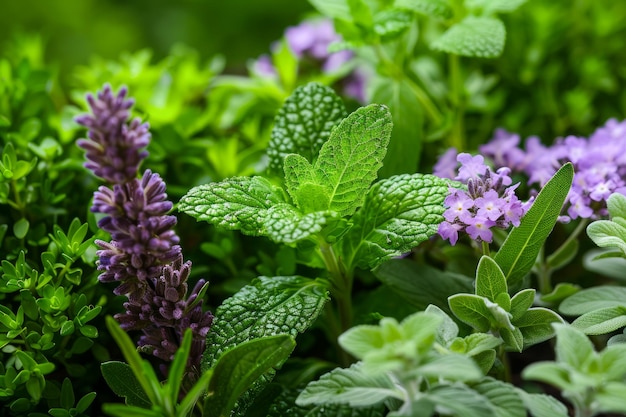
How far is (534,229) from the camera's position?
2.38 ft

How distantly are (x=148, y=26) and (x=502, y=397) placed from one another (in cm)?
172

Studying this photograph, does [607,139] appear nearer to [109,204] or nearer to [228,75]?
[109,204]

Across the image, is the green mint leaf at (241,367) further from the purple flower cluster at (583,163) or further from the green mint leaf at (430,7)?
the green mint leaf at (430,7)

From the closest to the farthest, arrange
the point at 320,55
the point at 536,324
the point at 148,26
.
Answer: the point at 536,324 < the point at 320,55 < the point at 148,26

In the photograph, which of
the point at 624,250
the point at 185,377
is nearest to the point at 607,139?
the point at 624,250

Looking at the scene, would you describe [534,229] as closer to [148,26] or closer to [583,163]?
[583,163]

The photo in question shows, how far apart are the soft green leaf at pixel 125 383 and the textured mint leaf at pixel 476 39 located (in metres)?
0.56

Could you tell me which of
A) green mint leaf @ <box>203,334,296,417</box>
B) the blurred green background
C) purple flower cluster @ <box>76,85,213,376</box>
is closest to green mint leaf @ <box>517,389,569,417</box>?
green mint leaf @ <box>203,334,296,417</box>

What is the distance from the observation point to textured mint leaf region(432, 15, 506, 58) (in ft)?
2.86

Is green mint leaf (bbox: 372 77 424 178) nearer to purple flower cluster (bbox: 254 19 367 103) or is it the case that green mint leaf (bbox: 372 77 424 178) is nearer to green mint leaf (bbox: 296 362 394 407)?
purple flower cluster (bbox: 254 19 367 103)

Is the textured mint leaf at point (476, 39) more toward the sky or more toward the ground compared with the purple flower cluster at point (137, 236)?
more toward the sky

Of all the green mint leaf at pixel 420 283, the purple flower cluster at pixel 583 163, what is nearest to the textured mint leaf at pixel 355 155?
the green mint leaf at pixel 420 283

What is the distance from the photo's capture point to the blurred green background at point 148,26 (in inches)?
75.1

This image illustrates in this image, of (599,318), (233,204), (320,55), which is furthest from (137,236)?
(320,55)
